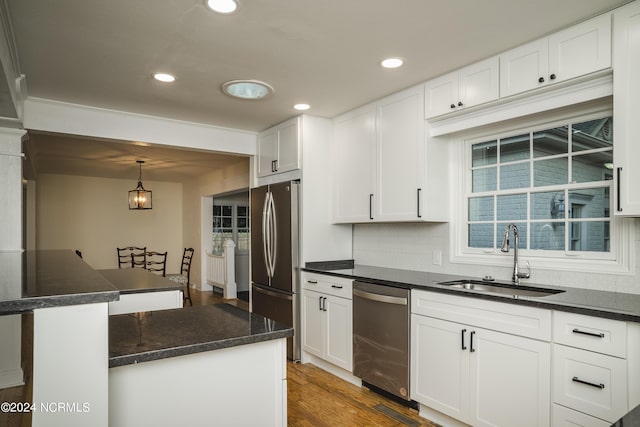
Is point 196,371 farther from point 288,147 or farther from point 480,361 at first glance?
point 288,147

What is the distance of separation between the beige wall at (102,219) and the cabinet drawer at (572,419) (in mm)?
8246

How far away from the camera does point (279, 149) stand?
4.14 metres

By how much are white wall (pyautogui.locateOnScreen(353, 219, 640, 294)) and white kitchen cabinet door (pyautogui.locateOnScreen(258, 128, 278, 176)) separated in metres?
1.14

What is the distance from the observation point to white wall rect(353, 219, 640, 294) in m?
2.26

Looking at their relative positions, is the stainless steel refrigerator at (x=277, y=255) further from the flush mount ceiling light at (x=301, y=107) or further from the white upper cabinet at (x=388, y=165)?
the flush mount ceiling light at (x=301, y=107)

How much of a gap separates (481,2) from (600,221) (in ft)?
4.75

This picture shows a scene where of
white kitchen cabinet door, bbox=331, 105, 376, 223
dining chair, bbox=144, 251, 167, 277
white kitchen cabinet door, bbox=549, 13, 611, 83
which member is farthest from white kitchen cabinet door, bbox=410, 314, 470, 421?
dining chair, bbox=144, 251, 167, 277

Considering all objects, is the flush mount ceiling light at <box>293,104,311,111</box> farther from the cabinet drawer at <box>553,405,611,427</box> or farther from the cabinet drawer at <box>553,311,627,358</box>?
the cabinet drawer at <box>553,405,611,427</box>

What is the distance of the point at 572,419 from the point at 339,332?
1.78 metres

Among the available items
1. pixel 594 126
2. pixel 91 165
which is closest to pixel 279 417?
pixel 594 126

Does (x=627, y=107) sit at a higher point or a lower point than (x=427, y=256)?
higher

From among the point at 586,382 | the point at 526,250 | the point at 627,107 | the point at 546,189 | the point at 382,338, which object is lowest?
the point at 382,338

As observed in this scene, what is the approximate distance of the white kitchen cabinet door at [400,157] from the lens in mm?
3029

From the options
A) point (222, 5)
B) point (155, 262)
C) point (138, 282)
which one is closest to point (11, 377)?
point (138, 282)
